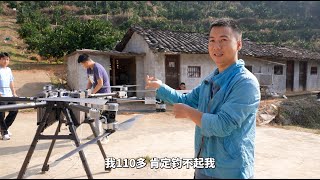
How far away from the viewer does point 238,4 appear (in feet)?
164

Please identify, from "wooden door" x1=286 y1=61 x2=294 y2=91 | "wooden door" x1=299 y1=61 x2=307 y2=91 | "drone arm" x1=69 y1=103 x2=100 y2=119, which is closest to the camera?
"drone arm" x1=69 y1=103 x2=100 y2=119

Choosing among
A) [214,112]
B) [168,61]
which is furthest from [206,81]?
[168,61]

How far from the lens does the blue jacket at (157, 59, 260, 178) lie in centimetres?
161

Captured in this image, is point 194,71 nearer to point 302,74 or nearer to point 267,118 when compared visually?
point 267,118

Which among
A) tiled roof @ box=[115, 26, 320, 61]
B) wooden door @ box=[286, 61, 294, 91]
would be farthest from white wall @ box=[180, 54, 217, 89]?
wooden door @ box=[286, 61, 294, 91]

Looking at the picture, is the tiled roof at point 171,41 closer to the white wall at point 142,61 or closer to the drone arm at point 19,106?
the white wall at point 142,61

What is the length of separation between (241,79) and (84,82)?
1143 cm

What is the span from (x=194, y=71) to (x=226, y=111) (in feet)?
39.4

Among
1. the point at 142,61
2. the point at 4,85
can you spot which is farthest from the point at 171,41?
the point at 4,85

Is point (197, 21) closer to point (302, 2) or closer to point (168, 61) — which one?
point (302, 2)

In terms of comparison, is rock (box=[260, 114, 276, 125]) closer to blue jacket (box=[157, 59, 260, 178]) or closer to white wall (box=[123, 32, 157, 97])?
white wall (box=[123, 32, 157, 97])

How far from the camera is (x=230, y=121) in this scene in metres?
1.60

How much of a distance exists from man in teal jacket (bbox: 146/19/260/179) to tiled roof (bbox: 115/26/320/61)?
1033 centimetres

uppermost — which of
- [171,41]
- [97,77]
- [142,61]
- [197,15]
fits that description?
[197,15]
